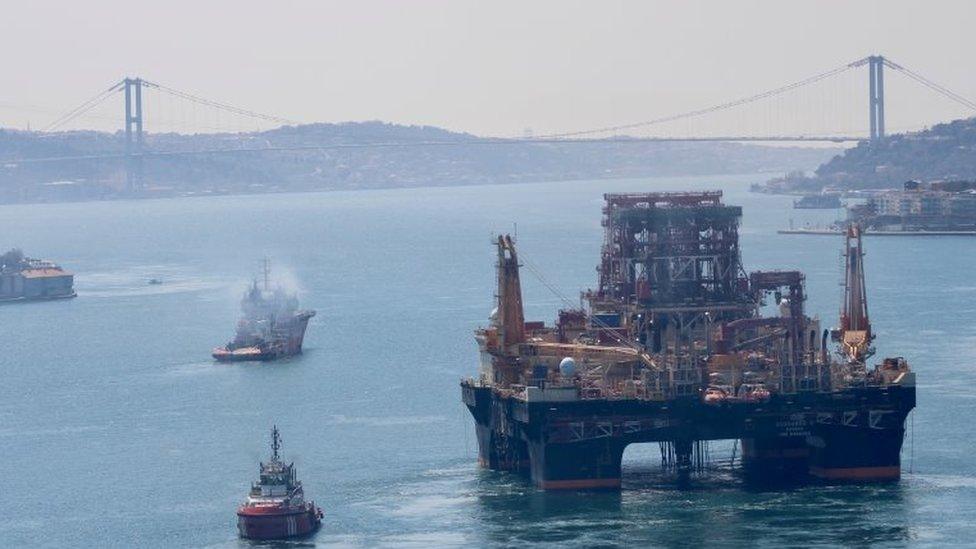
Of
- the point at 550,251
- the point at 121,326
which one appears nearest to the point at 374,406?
the point at 121,326

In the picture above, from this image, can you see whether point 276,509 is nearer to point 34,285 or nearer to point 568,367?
point 568,367

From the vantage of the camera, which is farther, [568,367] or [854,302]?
[854,302]

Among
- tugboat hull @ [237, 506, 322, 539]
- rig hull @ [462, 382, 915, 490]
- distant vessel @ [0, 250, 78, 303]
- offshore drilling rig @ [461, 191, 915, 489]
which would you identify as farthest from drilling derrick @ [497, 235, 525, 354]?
distant vessel @ [0, 250, 78, 303]

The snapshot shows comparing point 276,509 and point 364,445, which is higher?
point 364,445

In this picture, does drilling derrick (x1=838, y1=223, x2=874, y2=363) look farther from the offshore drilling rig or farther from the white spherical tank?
the white spherical tank

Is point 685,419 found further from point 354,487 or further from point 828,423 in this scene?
point 354,487

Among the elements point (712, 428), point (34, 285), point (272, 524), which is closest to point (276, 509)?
point (272, 524)
